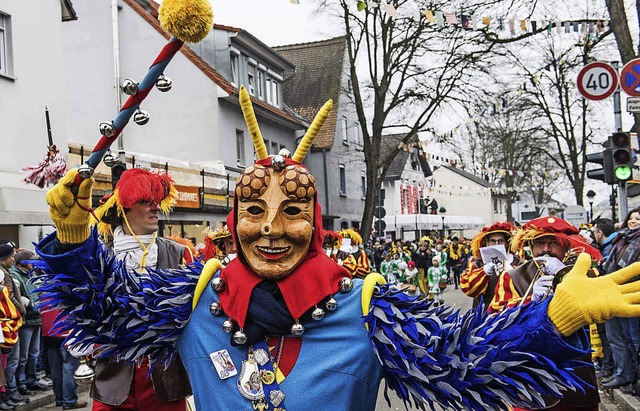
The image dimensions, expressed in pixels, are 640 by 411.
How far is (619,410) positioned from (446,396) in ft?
19.7

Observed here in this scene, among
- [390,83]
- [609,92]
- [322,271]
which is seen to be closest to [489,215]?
[390,83]

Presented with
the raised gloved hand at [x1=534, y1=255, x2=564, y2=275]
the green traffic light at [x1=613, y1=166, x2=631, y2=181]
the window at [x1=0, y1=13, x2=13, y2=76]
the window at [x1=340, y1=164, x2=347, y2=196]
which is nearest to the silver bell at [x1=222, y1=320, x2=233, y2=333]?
the raised gloved hand at [x1=534, y1=255, x2=564, y2=275]

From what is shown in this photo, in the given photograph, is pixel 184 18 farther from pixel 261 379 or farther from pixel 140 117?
pixel 261 379

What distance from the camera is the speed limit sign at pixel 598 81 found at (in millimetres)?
10289

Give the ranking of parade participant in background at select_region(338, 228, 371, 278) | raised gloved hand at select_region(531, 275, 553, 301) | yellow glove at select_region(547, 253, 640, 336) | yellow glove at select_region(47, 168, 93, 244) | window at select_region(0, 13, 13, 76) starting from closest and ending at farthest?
1. yellow glove at select_region(547, 253, 640, 336)
2. yellow glove at select_region(47, 168, 93, 244)
3. raised gloved hand at select_region(531, 275, 553, 301)
4. parade participant in background at select_region(338, 228, 371, 278)
5. window at select_region(0, 13, 13, 76)

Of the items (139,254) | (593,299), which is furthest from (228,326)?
(139,254)

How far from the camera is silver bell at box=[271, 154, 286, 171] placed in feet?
9.04

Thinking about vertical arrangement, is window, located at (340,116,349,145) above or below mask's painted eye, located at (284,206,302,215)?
above

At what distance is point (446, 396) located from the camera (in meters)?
2.53

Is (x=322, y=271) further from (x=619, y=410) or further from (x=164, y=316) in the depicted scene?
(x=619, y=410)

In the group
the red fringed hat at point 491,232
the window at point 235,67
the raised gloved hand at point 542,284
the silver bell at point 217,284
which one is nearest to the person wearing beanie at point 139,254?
the silver bell at point 217,284

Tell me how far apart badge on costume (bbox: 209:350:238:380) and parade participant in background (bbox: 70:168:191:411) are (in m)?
1.27

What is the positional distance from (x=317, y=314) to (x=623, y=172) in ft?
27.8

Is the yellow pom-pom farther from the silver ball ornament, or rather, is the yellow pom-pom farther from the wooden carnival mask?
the silver ball ornament
